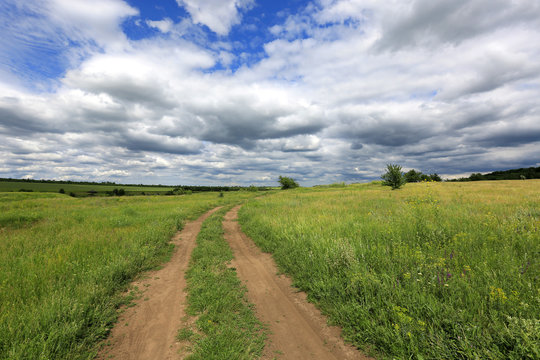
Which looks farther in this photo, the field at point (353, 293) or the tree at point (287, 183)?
the tree at point (287, 183)

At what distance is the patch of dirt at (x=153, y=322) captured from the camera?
380cm

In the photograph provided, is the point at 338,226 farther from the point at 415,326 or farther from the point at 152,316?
the point at 152,316

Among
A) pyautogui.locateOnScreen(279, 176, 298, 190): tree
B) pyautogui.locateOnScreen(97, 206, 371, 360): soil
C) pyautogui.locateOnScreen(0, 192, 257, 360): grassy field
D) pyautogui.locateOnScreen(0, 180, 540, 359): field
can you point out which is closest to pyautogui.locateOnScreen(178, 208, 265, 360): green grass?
pyautogui.locateOnScreen(0, 180, 540, 359): field

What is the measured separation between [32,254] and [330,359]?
10.5 m

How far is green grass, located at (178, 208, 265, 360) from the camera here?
365cm

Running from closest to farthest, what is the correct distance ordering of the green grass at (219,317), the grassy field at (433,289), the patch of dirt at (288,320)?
the grassy field at (433,289), the green grass at (219,317), the patch of dirt at (288,320)

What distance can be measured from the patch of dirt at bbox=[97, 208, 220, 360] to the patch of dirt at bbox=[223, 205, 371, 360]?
1.80 metres

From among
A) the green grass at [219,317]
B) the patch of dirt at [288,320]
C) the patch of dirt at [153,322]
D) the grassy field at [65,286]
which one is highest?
the grassy field at [65,286]

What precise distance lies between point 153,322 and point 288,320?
299cm

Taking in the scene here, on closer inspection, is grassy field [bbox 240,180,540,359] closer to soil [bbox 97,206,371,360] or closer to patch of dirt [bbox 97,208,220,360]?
soil [bbox 97,206,371,360]

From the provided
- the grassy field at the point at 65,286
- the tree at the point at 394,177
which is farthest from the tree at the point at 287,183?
the grassy field at the point at 65,286

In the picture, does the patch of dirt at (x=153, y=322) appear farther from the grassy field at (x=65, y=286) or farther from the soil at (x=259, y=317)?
the grassy field at (x=65, y=286)

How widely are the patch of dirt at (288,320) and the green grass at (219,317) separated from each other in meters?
0.27

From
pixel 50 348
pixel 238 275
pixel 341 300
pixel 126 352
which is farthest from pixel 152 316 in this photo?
pixel 341 300
